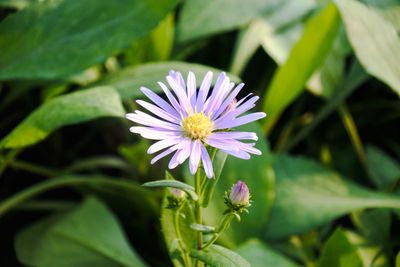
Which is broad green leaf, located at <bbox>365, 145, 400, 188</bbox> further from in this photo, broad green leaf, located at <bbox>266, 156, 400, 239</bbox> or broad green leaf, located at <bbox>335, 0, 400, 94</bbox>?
broad green leaf, located at <bbox>335, 0, 400, 94</bbox>

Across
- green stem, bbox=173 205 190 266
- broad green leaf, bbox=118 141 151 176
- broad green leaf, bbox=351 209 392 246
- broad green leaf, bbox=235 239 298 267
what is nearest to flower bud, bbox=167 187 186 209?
green stem, bbox=173 205 190 266

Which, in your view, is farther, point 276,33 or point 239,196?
point 276,33

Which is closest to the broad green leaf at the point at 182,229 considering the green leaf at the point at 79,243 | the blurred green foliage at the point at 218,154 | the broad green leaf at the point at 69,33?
the blurred green foliage at the point at 218,154

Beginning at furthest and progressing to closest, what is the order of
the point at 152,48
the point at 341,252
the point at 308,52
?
the point at 152,48 → the point at 308,52 → the point at 341,252

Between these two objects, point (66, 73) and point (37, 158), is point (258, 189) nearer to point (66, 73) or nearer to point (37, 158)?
point (66, 73)

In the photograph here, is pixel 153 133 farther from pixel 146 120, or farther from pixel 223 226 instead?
pixel 223 226

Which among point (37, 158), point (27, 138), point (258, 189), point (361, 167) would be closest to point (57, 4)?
point (27, 138)

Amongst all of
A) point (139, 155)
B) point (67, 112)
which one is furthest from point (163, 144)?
point (139, 155)
